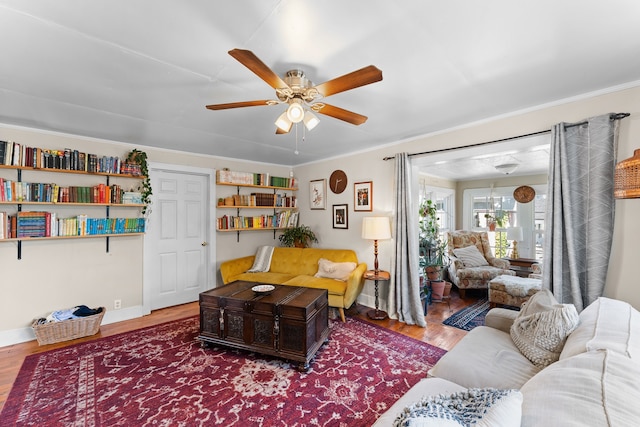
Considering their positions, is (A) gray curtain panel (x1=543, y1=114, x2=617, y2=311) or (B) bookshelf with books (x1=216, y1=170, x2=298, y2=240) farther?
(B) bookshelf with books (x1=216, y1=170, x2=298, y2=240)

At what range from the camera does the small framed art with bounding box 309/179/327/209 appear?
4.62 meters

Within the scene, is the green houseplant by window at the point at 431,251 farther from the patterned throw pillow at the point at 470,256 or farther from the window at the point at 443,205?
the window at the point at 443,205

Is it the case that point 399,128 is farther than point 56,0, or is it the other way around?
point 399,128

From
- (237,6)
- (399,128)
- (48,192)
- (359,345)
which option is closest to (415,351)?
(359,345)

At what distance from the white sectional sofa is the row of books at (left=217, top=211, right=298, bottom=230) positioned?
3.50 m

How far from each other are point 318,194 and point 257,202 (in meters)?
1.07

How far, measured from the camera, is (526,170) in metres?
5.16

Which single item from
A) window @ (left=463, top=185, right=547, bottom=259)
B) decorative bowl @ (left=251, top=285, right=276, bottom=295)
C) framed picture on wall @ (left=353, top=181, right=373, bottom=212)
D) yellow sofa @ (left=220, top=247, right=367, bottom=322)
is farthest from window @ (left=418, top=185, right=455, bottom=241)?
decorative bowl @ (left=251, top=285, right=276, bottom=295)

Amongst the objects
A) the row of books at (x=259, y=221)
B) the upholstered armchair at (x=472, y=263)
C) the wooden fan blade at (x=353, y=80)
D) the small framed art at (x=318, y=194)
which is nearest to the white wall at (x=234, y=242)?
the small framed art at (x=318, y=194)

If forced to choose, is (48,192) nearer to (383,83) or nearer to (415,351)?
(383,83)

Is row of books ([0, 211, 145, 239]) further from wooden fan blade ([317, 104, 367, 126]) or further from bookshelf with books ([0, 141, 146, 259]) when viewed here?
wooden fan blade ([317, 104, 367, 126])

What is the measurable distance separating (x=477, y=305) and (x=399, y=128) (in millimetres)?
2999

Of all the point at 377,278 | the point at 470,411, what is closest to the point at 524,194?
the point at 377,278

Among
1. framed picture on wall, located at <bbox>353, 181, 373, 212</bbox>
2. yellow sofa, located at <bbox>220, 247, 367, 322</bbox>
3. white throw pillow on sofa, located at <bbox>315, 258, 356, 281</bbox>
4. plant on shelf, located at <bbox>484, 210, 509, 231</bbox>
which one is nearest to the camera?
yellow sofa, located at <bbox>220, 247, 367, 322</bbox>
